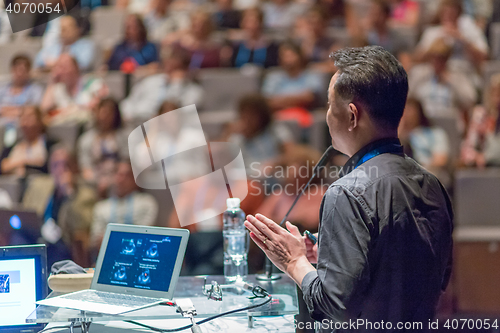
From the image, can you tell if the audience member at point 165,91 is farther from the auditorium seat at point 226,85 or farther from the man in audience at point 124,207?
the man in audience at point 124,207

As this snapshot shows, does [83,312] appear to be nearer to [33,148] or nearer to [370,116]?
[370,116]

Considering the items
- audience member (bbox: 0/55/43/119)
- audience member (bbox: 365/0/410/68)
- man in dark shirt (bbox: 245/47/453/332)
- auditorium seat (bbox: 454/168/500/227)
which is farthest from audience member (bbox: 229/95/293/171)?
man in dark shirt (bbox: 245/47/453/332)

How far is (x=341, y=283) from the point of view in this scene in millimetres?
1012

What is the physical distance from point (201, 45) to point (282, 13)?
2.61 ft

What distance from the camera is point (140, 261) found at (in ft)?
4.69

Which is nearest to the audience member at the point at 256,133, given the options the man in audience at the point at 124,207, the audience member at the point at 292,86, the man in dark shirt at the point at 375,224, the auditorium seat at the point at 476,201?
the audience member at the point at 292,86

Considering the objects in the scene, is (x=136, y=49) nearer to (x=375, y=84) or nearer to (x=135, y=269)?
(x=135, y=269)

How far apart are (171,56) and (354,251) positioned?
3.33m

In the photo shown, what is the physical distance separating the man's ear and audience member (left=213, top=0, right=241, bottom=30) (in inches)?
144

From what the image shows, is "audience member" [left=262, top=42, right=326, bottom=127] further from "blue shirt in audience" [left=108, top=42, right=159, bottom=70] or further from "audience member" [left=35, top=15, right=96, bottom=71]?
"audience member" [left=35, top=15, right=96, bottom=71]

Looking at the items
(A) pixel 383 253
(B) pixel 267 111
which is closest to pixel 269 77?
(B) pixel 267 111

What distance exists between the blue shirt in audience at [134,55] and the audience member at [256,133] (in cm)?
129

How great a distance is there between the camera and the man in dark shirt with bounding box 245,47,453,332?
40.6 inches

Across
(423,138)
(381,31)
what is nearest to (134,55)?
(381,31)
